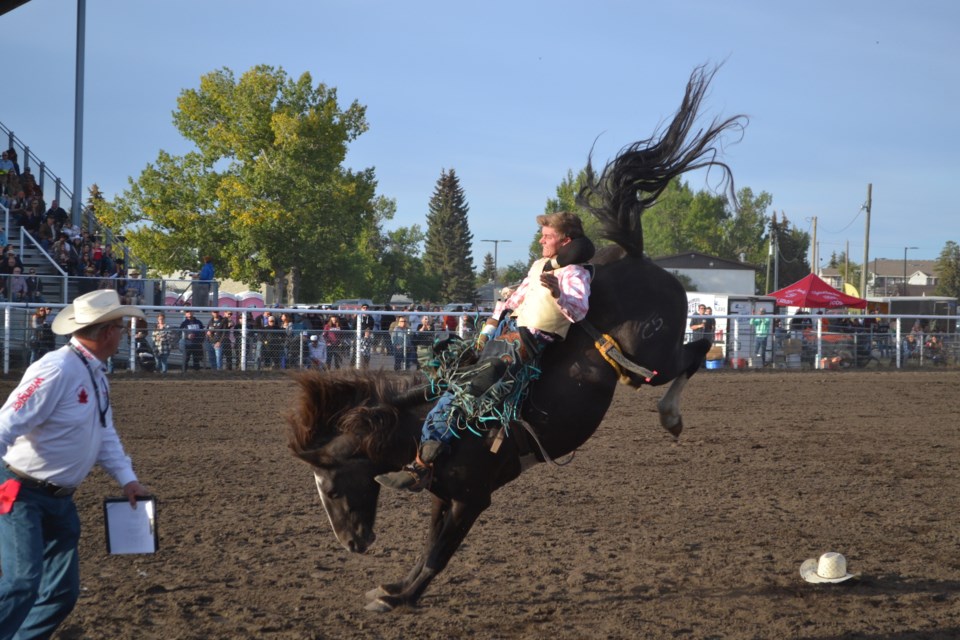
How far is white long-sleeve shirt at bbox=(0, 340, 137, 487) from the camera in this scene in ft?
12.2

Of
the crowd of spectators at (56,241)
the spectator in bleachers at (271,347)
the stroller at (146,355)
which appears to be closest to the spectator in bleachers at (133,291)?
the crowd of spectators at (56,241)

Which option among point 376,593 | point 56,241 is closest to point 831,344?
point 376,593

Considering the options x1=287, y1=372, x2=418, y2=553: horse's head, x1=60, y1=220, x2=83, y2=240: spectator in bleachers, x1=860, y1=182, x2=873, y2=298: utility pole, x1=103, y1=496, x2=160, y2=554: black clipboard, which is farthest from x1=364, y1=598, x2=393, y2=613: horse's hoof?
x1=860, y1=182, x2=873, y2=298: utility pole

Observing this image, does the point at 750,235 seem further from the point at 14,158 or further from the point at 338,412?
the point at 338,412

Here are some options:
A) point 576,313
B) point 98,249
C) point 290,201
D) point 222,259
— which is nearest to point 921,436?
point 576,313

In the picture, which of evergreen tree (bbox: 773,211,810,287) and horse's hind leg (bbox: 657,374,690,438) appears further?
evergreen tree (bbox: 773,211,810,287)

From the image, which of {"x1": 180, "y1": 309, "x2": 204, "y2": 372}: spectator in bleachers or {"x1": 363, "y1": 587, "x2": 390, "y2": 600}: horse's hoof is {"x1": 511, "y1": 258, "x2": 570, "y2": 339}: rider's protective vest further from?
{"x1": 180, "y1": 309, "x2": 204, "y2": 372}: spectator in bleachers

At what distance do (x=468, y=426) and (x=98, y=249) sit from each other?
786 inches

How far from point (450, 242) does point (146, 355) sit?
246 ft

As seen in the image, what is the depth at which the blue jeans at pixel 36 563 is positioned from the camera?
12.0 ft

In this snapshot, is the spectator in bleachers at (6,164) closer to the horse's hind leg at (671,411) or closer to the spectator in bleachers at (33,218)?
the spectator in bleachers at (33,218)

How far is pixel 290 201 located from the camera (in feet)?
109

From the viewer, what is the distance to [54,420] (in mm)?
3795

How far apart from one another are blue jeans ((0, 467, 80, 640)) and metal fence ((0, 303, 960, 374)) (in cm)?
1099
